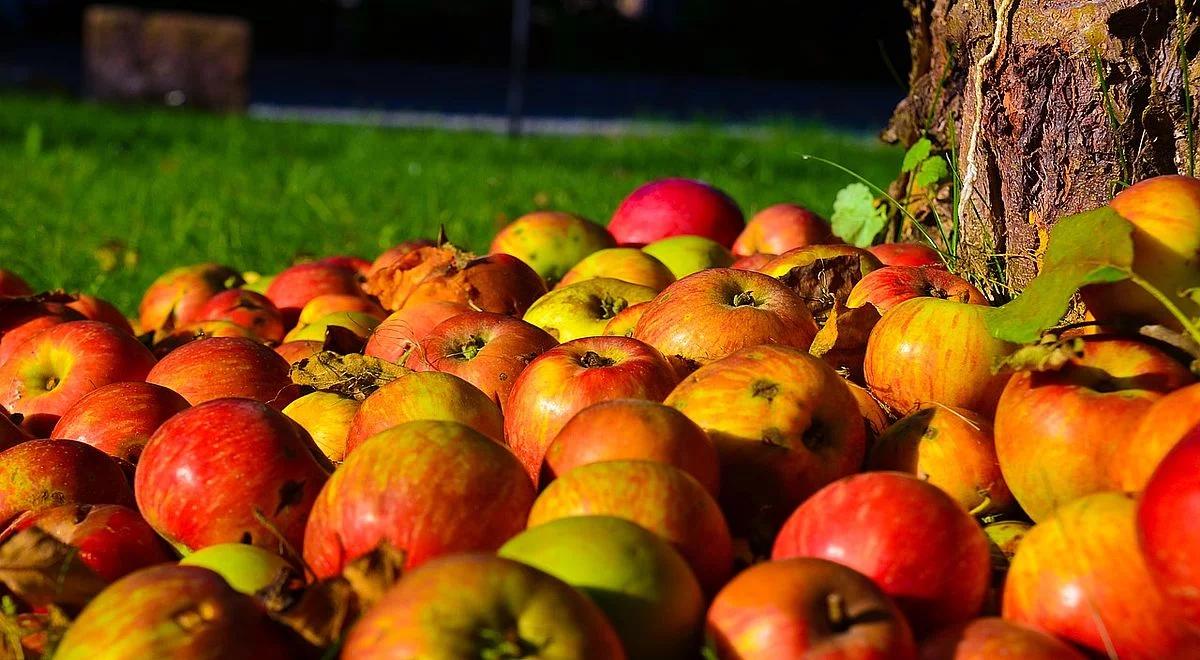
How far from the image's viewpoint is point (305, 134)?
952 centimetres

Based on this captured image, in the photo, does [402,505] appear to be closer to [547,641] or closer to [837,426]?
[547,641]

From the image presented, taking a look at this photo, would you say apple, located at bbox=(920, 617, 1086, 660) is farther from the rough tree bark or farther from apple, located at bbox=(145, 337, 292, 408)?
apple, located at bbox=(145, 337, 292, 408)

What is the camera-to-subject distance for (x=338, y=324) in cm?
306

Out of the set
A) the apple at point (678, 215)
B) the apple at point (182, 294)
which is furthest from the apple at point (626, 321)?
the apple at point (182, 294)

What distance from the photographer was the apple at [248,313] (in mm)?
3369

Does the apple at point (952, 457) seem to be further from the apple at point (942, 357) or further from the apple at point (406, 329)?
the apple at point (406, 329)

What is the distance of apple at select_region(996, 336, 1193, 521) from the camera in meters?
1.75

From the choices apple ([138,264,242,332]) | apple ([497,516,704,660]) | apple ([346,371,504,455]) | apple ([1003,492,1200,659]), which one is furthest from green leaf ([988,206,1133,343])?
apple ([138,264,242,332])

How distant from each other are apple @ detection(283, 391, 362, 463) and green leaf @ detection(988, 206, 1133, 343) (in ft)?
3.55

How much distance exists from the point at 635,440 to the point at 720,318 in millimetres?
620

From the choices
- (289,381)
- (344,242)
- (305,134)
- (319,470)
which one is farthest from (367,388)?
(305,134)

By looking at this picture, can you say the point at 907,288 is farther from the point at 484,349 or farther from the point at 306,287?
the point at 306,287

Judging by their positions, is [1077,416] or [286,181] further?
[286,181]

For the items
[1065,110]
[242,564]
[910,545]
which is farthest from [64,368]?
[1065,110]
